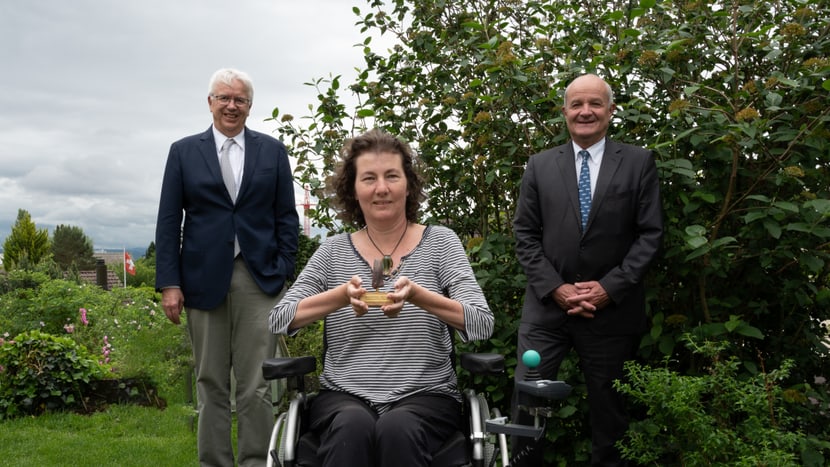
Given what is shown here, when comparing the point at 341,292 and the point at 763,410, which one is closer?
the point at 341,292

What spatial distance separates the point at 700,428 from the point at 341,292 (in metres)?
1.32

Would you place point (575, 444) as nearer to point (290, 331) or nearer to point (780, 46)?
point (290, 331)

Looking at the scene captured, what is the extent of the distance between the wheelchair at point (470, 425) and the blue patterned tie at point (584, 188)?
91 centimetres

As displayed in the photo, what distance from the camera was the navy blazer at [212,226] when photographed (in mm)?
3279

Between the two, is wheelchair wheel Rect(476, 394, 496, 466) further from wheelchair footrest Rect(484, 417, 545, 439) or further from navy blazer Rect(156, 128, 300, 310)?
navy blazer Rect(156, 128, 300, 310)

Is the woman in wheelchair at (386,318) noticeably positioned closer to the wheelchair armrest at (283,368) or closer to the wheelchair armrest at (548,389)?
the wheelchair armrest at (283,368)

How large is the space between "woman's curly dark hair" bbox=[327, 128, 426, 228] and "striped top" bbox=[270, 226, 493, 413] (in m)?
0.21

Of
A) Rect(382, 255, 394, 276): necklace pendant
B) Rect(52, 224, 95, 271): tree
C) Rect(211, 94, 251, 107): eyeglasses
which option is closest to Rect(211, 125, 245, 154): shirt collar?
Rect(211, 94, 251, 107): eyeglasses

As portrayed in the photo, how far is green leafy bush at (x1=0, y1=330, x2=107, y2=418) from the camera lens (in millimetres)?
5504

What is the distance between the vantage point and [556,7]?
12.5 ft

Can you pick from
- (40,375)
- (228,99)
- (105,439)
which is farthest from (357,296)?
(40,375)

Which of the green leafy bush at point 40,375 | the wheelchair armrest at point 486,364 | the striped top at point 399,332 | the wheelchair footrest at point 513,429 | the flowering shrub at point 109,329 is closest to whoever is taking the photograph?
the wheelchair footrest at point 513,429

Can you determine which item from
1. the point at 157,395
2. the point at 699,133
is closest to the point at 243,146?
the point at 699,133

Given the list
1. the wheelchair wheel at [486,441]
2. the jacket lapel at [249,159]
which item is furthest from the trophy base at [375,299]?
the jacket lapel at [249,159]
